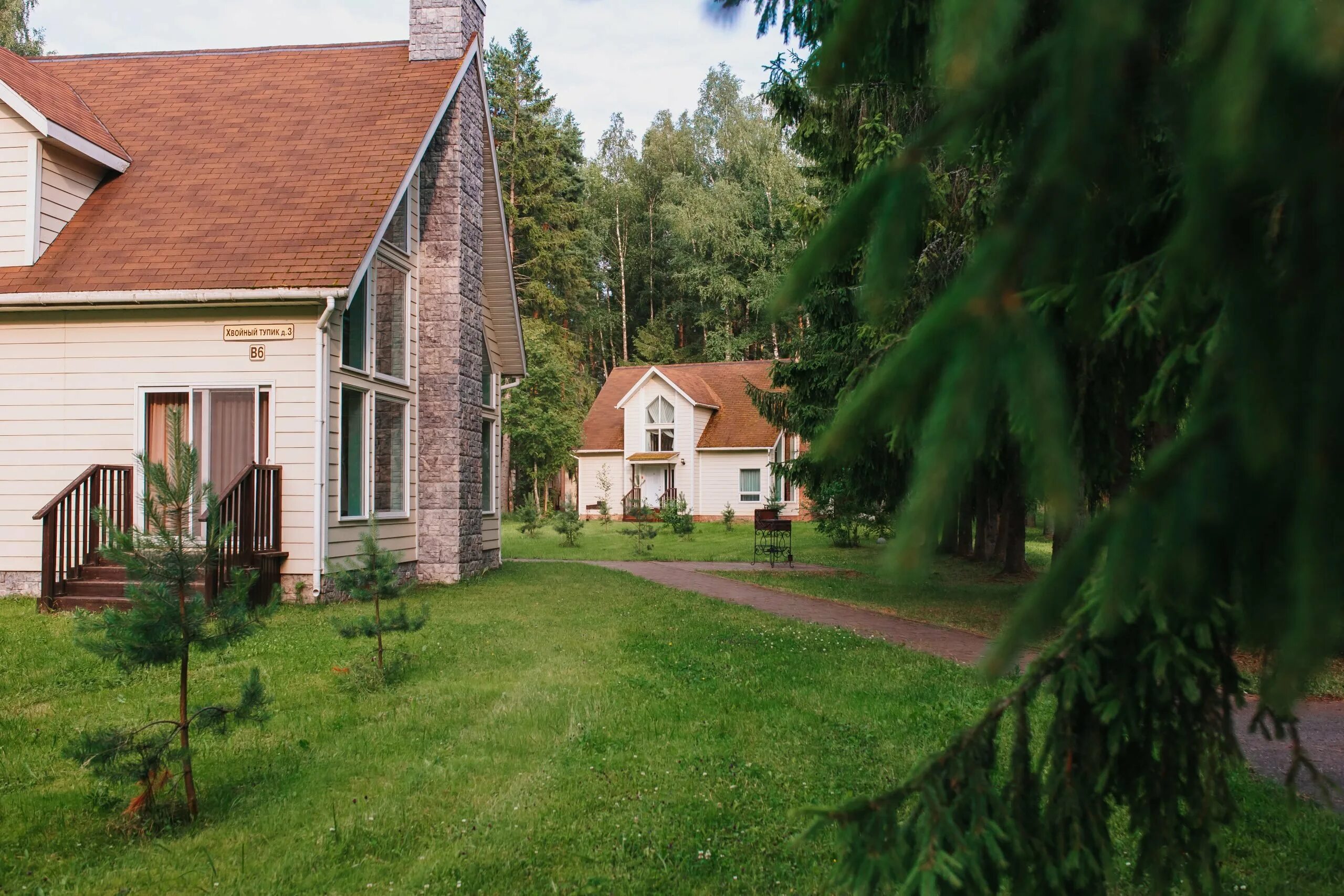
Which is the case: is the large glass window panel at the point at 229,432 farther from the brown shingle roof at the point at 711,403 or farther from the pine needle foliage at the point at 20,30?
the brown shingle roof at the point at 711,403

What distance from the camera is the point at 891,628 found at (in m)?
11.6

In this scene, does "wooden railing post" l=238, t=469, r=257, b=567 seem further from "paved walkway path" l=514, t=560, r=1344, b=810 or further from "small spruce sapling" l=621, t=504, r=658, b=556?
"small spruce sapling" l=621, t=504, r=658, b=556

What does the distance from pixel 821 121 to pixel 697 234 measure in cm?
3370

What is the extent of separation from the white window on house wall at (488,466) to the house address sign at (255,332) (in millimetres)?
5368

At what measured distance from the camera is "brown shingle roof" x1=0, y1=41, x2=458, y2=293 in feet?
40.1

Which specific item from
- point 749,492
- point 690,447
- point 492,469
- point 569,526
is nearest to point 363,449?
point 492,469

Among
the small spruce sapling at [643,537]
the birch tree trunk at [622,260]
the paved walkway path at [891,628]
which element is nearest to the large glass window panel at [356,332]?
the paved walkway path at [891,628]

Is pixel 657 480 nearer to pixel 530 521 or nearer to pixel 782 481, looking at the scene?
pixel 782 481

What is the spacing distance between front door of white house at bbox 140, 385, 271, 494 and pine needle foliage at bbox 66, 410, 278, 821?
26.2 feet

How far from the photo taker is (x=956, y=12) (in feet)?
3.21

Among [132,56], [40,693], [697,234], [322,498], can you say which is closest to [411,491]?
[322,498]

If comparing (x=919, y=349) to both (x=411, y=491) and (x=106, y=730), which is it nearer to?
(x=106, y=730)

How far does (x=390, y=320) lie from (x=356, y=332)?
1110mm

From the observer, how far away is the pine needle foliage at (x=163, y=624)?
438 cm
